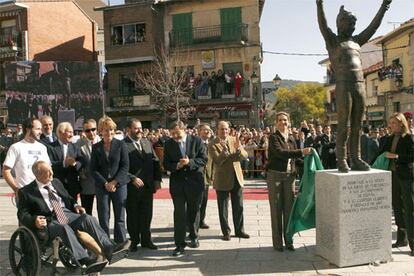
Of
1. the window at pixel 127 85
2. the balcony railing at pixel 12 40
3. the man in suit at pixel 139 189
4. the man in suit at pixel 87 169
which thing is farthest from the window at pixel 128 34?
the man in suit at pixel 139 189

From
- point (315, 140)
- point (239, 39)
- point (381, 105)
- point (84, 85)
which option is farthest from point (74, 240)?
point (381, 105)

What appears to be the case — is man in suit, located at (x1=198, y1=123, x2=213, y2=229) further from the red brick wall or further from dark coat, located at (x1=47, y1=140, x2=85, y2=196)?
the red brick wall

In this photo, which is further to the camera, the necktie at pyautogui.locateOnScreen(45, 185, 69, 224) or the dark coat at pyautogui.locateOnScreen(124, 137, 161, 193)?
the dark coat at pyautogui.locateOnScreen(124, 137, 161, 193)

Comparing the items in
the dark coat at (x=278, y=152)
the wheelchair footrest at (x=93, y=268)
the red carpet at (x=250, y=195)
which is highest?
the dark coat at (x=278, y=152)

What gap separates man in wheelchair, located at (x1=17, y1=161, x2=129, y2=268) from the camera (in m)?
5.46

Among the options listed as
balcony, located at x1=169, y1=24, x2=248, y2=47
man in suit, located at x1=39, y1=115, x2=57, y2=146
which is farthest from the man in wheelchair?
balcony, located at x1=169, y1=24, x2=248, y2=47

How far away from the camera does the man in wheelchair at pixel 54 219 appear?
17.9 feet

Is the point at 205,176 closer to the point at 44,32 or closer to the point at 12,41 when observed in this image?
the point at 12,41

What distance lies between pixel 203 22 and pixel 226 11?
170cm

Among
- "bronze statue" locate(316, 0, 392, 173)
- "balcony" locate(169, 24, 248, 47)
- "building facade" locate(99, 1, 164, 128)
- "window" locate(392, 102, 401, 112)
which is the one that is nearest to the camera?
"bronze statue" locate(316, 0, 392, 173)

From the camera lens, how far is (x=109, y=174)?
22.0ft

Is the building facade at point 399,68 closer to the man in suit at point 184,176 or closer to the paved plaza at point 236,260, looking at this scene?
the paved plaza at point 236,260

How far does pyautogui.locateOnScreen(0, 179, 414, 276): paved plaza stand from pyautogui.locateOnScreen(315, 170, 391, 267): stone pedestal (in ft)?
0.51

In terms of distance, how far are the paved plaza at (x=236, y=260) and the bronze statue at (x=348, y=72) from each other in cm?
129
